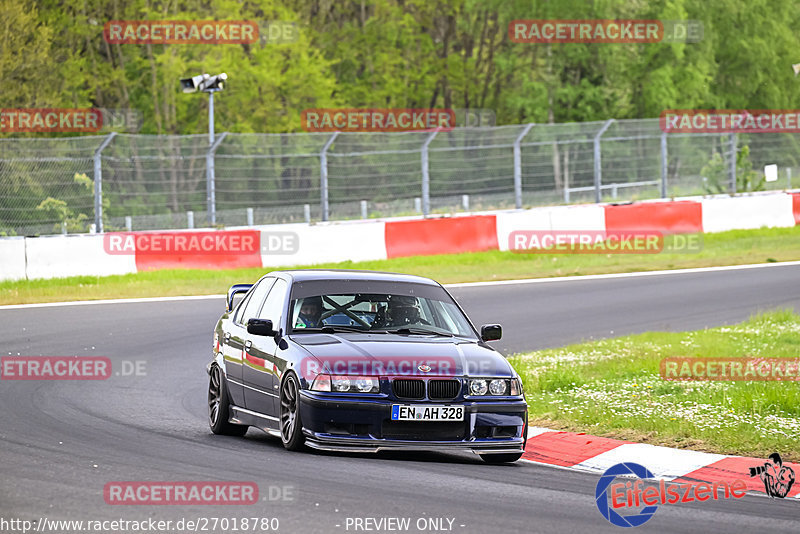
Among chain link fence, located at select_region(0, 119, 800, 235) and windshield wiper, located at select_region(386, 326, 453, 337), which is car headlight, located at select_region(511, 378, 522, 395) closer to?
windshield wiper, located at select_region(386, 326, 453, 337)

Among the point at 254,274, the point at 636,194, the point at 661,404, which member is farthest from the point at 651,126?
the point at 661,404

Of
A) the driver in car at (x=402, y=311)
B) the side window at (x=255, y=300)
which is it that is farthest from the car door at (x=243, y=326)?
the driver in car at (x=402, y=311)

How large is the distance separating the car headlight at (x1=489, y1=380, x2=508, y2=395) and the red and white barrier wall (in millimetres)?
15291

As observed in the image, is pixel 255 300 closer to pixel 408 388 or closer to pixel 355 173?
pixel 408 388

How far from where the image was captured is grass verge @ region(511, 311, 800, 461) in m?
9.98

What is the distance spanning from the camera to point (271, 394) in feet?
32.1

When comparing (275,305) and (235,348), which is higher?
(275,305)

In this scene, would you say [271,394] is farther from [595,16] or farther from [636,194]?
[595,16]

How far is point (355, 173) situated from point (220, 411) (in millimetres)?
18772

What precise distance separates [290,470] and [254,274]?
16396 millimetres

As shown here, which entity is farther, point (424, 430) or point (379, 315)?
point (379, 315)

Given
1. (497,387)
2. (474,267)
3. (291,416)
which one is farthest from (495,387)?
(474,267)

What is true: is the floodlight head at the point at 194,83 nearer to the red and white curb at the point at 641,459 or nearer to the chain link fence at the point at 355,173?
the chain link fence at the point at 355,173

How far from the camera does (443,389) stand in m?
9.09
